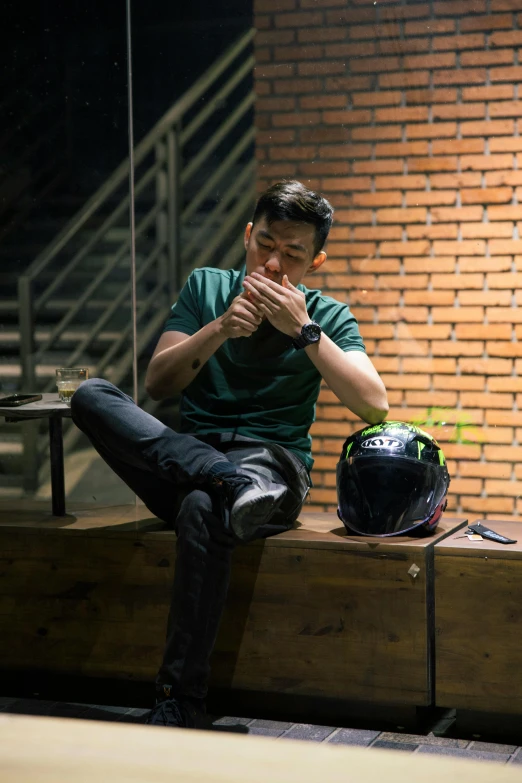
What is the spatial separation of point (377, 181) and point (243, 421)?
4.75ft

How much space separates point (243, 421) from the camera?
3293mm

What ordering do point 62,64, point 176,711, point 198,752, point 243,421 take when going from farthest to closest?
point 62,64
point 243,421
point 176,711
point 198,752

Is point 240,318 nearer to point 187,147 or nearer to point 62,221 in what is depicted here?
point 187,147

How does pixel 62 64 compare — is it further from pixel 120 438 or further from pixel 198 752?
pixel 198 752

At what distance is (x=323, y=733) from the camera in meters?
2.98

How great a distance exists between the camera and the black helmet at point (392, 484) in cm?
307

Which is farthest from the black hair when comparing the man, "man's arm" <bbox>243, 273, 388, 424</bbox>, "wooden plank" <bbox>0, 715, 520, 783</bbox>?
"wooden plank" <bbox>0, 715, 520, 783</bbox>

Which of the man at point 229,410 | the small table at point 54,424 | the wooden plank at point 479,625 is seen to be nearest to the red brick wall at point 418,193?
the man at point 229,410

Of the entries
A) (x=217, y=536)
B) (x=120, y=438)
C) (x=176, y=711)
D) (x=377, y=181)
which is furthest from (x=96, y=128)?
(x=176, y=711)

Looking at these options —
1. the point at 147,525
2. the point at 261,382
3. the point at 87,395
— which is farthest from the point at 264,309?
the point at 147,525

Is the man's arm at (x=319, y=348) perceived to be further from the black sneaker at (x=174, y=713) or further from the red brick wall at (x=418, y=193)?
the red brick wall at (x=418, y=193)

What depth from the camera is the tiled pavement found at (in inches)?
111

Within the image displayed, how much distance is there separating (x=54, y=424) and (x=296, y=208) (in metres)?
1.13

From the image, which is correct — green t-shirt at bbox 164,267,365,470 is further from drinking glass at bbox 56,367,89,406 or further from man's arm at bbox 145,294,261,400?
drinking glass at bbox 56,367,89,406
